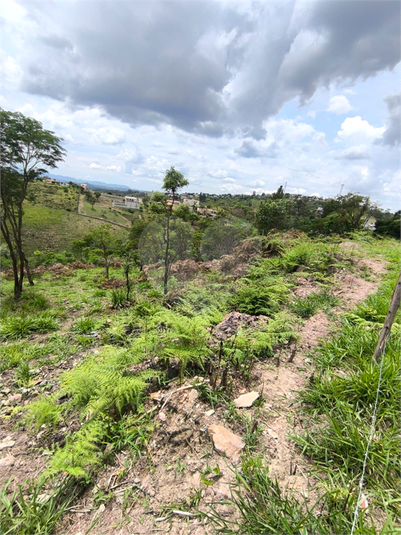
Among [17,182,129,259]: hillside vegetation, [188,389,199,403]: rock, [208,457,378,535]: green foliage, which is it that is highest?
[208,457,378,535]: green foliage

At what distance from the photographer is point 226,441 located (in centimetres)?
173

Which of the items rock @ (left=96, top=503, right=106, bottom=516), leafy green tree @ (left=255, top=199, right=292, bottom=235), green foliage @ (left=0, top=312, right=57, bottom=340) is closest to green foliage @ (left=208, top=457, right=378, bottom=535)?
rock @ (left=96, top=503, right=106, bottom=516)

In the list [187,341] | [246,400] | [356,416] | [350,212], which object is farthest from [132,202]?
[356,416]

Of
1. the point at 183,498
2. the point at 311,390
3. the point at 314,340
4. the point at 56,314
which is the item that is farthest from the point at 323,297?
the point at 56,314

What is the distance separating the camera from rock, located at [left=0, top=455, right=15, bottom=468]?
75.3 inches

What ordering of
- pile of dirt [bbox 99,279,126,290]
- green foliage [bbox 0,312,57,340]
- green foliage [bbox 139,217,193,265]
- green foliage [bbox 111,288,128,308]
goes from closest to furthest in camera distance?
green foliage [bbox 0,312,57,340]
green foliage [bbox 111,288,128,308]
green foliage [bbox 139,217,193,265]
pile of dirt [bbox 99,279,126,290]

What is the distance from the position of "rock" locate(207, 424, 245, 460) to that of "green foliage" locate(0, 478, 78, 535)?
1.03m

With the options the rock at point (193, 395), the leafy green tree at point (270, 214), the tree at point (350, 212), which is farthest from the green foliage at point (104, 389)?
the tree at point (350, 212)

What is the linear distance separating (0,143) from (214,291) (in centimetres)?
978

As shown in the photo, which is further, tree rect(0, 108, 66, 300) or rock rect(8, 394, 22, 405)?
tree rect(0, 108, 66, 300)

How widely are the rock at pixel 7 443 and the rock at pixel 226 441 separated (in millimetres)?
1963

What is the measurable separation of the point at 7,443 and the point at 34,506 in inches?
44.8

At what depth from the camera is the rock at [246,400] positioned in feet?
6.72

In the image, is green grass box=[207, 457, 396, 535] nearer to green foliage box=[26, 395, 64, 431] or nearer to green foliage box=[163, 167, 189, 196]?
green foliage box=[26, 395, 64, 431]
